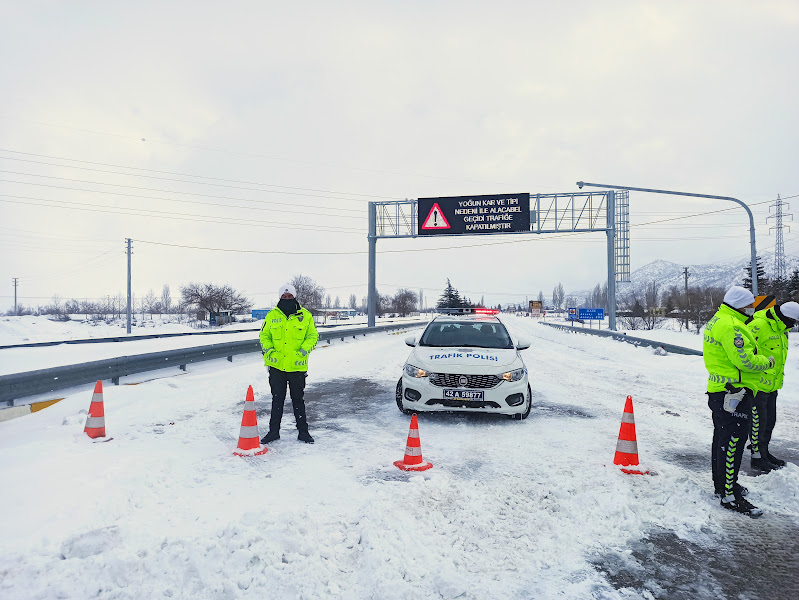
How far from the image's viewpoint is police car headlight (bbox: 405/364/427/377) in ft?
22.8

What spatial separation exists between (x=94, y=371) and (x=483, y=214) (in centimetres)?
2176

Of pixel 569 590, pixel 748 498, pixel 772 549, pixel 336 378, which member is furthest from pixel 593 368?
pixel 569 590

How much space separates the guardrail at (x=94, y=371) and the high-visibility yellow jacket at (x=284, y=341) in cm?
402

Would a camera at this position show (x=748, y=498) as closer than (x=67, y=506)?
No

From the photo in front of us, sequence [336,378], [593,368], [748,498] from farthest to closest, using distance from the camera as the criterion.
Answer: [593,368] < [336,378] < [748,498]

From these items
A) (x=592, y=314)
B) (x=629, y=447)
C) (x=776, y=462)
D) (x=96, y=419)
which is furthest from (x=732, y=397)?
(x=592, y=314)

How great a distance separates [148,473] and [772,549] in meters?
5.26

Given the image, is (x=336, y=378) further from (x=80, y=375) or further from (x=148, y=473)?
(x=148, y=473)

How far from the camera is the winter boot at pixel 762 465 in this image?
4.91m

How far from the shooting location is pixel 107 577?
2838 mm

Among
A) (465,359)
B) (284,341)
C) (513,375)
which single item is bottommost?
(513,375)

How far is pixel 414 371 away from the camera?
278 inches

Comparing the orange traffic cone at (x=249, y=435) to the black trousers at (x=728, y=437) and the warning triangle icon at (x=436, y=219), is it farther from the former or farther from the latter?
the warning triangle icon at (x=436, y=219)

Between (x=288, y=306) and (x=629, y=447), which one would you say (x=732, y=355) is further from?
(x=288, y=306)
